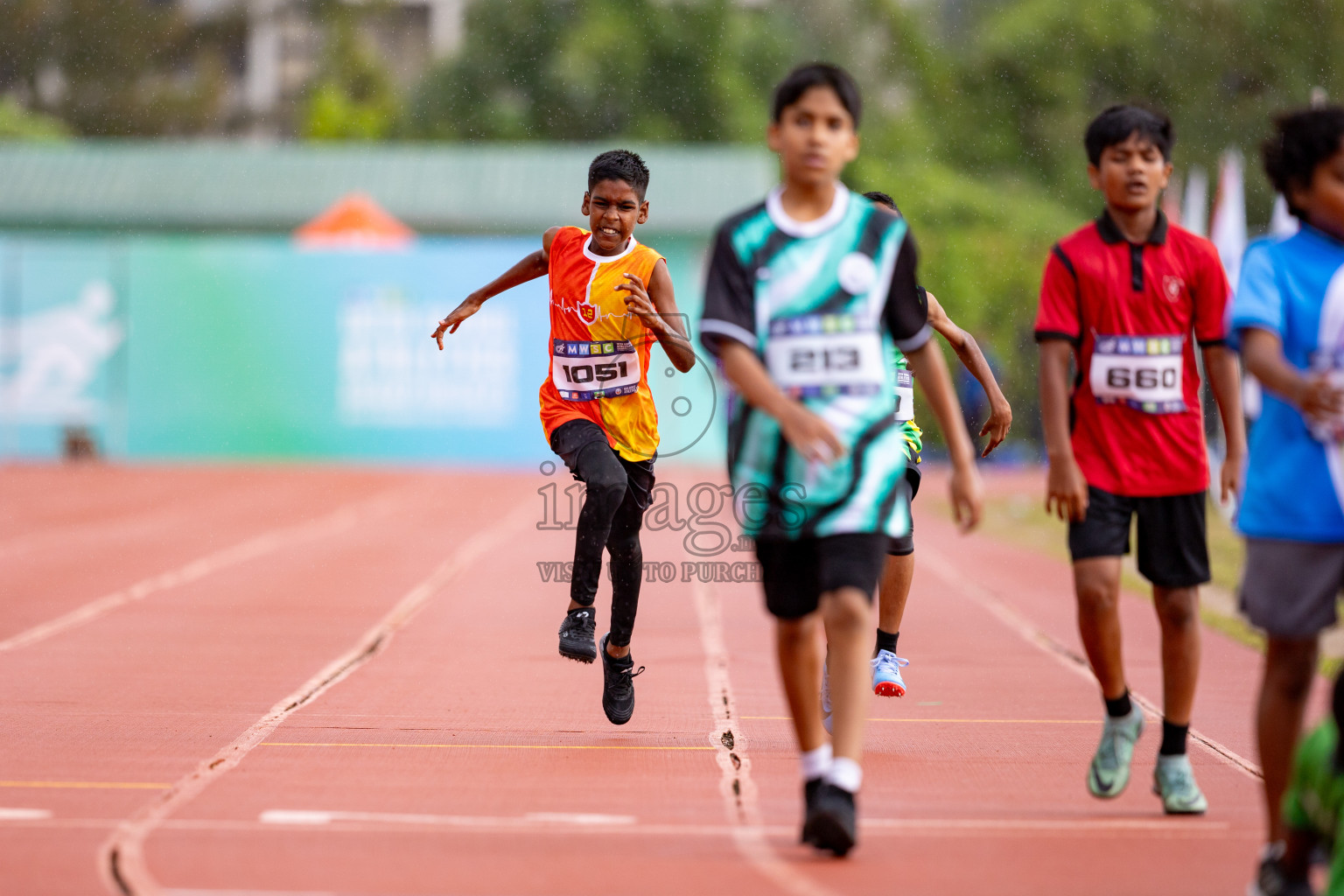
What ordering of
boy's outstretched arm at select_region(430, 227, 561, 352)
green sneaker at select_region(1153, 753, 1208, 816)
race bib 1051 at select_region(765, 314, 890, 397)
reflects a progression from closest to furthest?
race bib 1051 at select_region(765, 314, 890, 397) → green sneaker at select_region(1153, 753, 1208, 816) → boy's outstretched arm at select_region(430, 227, 561, 352)

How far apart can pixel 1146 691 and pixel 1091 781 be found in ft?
9.47

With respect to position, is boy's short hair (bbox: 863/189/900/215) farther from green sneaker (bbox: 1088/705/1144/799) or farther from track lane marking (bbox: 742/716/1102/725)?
green sneaker (bbox: 1088/705/1144/799)

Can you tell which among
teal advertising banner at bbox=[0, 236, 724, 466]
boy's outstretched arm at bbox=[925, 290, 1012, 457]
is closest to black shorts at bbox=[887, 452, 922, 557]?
boy's outstretched arm at bbox=[925, 290, 1012, 457]

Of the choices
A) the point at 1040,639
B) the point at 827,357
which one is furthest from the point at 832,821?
the point at 1040,639

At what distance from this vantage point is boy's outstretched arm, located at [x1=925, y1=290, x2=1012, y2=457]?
6750 millimetres

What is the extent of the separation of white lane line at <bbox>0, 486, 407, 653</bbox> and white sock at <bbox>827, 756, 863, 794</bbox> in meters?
5.80

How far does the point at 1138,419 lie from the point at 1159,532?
0.34 m

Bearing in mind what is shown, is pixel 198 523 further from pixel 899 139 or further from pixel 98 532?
pixel 899 139

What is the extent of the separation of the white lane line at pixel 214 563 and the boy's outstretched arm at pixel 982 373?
16.7 ft

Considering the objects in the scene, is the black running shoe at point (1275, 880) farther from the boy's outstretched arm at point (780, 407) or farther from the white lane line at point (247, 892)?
the white lane line at point (247, 892)

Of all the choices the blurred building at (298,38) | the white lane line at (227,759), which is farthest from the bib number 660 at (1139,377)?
the blurred building at (298,38)

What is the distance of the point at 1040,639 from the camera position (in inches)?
402

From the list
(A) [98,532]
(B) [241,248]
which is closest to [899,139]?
(B) [241,248]

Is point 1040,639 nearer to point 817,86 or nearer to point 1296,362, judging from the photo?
point 1296,362
